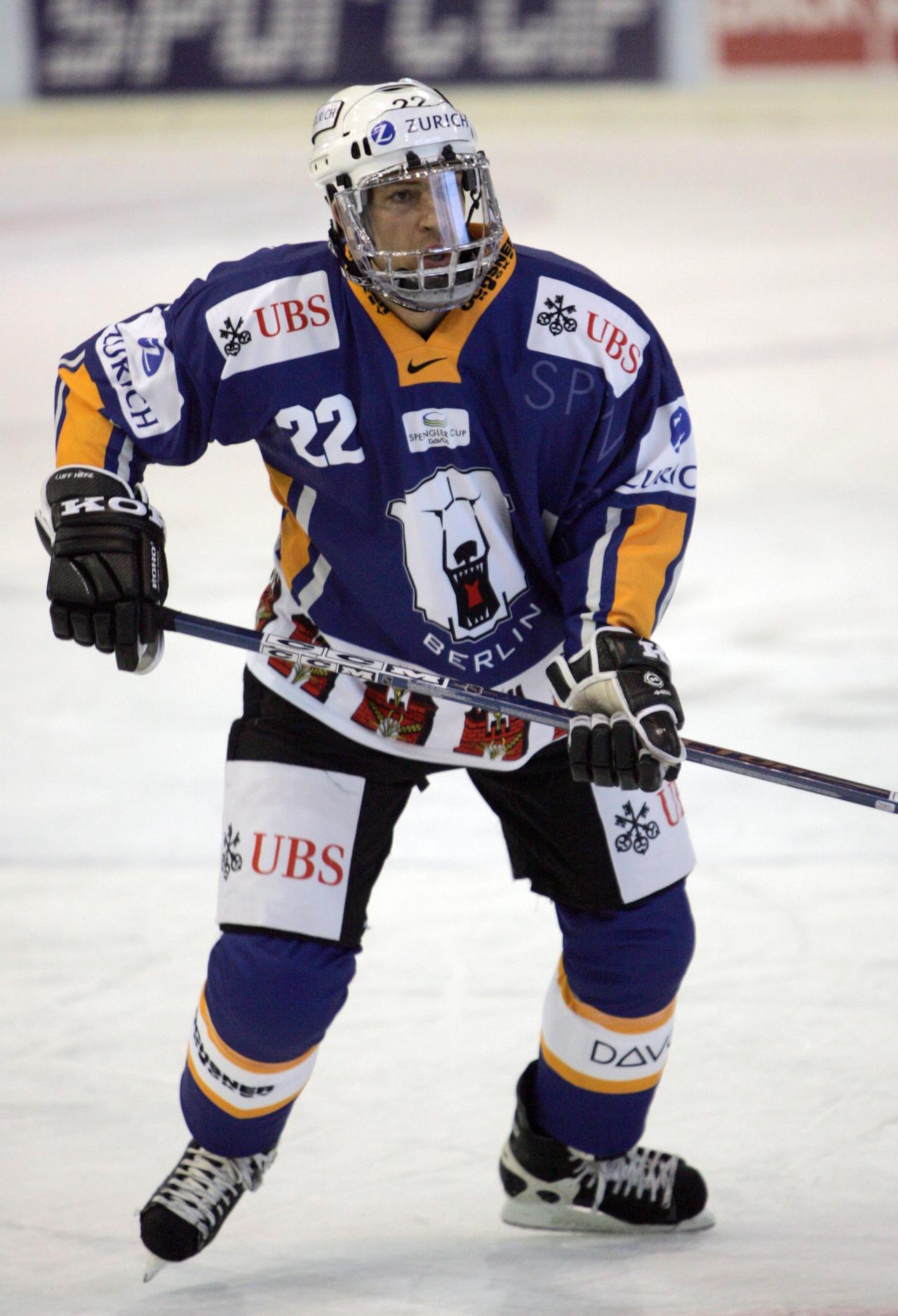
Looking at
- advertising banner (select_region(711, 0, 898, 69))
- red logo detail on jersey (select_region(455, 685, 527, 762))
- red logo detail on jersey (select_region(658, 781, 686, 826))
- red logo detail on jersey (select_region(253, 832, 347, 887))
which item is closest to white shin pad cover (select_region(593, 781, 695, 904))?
red logo detail on jersey (select_region(658, 781, 686, 826))

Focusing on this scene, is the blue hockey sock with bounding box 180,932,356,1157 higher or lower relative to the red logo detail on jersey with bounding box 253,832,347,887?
lower

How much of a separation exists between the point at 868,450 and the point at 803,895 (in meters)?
3.24

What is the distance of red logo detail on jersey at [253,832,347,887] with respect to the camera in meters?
2.21

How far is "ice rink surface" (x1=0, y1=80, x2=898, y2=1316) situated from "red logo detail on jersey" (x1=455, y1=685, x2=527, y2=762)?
2.01 ft

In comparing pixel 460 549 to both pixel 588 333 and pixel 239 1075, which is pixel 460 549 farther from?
pixel 239 1075

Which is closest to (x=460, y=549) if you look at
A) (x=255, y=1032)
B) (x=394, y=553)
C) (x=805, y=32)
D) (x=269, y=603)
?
(x=394, y=553)

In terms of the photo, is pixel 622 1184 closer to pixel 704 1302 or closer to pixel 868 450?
pixel 704 1302

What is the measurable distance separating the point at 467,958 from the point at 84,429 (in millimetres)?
1247

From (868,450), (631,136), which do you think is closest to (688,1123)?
(868,450)

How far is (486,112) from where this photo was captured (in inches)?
514

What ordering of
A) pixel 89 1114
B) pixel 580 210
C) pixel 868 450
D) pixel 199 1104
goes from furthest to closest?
pixel 580 210 < pixel 868 450 < pixel 89 1114 < pixel 199 1104

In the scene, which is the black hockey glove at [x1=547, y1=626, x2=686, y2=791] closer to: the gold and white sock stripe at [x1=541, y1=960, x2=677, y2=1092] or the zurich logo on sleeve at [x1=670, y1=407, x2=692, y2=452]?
the zurich logo on sleeve at [x1=670, y1=407, x2=692, y2=452]

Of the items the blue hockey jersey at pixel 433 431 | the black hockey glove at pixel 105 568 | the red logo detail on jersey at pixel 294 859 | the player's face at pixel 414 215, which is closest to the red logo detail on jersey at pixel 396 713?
the blue hockey jersey at pixel 433 431

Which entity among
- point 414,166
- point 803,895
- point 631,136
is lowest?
point 631,136
